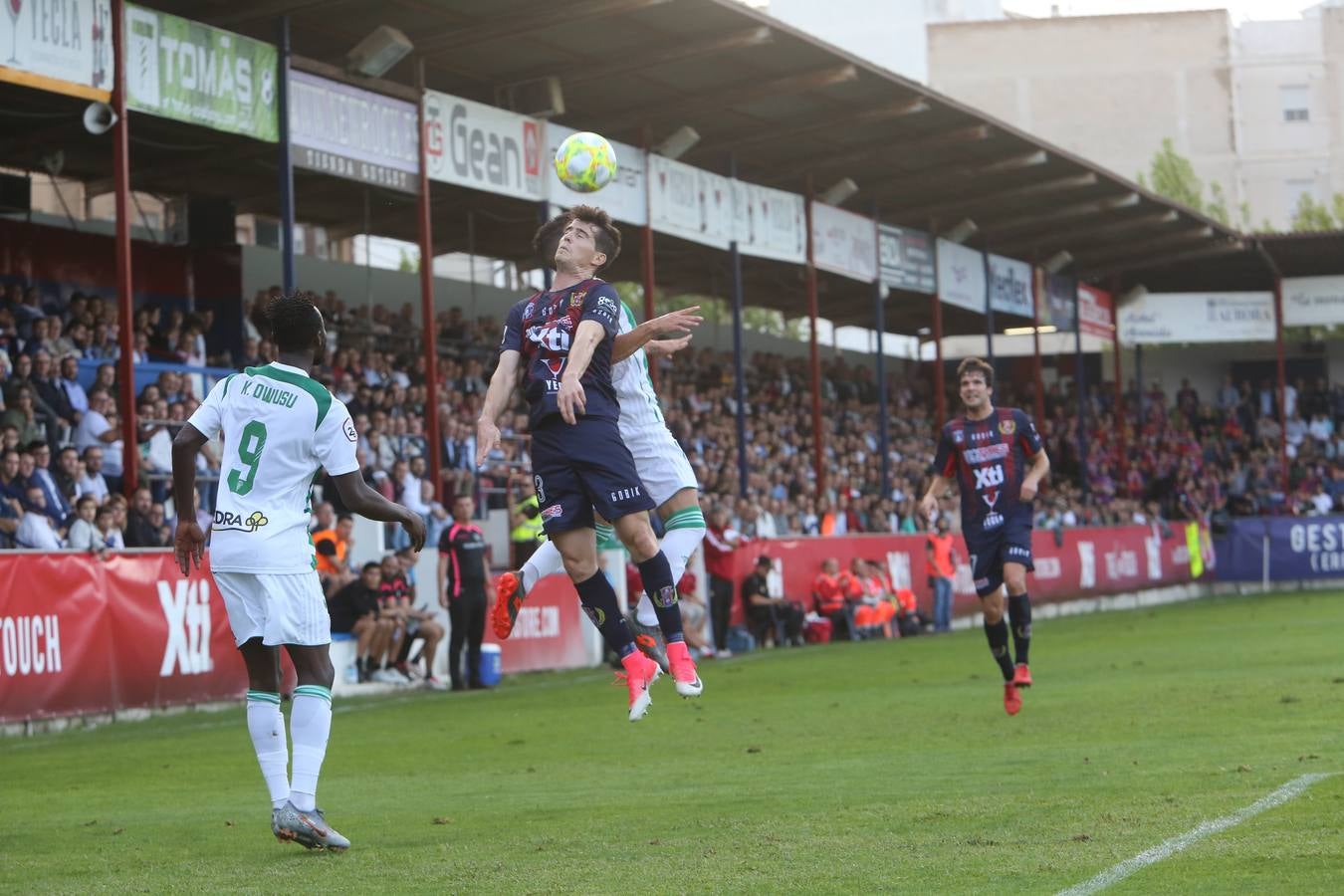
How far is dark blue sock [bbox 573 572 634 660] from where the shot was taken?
8898 millimetres

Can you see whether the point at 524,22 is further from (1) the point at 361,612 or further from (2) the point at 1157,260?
(2) the point at 1157,260

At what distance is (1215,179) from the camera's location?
252ft

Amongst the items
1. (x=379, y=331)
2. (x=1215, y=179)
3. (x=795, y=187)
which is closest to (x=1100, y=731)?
(x=379, y=331)

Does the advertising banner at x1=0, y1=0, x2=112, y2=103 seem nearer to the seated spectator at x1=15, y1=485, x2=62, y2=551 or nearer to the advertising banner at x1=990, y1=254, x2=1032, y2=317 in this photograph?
the seated spectator at x1=15, y1=485, x2=62, y2=551

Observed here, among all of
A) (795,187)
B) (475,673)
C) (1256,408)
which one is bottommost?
(475,673)

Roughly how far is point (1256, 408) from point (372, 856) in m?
50.4

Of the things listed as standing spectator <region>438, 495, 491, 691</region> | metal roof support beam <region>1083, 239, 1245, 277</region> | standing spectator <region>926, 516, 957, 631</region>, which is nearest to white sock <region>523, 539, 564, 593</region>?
standing spectator <region>438, 495, 491, 691</region>

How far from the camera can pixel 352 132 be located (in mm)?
22922

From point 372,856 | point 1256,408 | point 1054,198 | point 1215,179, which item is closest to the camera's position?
point 372,856

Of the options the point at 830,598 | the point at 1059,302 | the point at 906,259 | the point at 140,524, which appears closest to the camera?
the point at 140,524

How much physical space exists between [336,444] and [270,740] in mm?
1314

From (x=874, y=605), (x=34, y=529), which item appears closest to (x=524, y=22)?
(x=34, y=529)

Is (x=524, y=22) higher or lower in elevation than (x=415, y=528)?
higher

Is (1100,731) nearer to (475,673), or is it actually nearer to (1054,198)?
(475,673)
